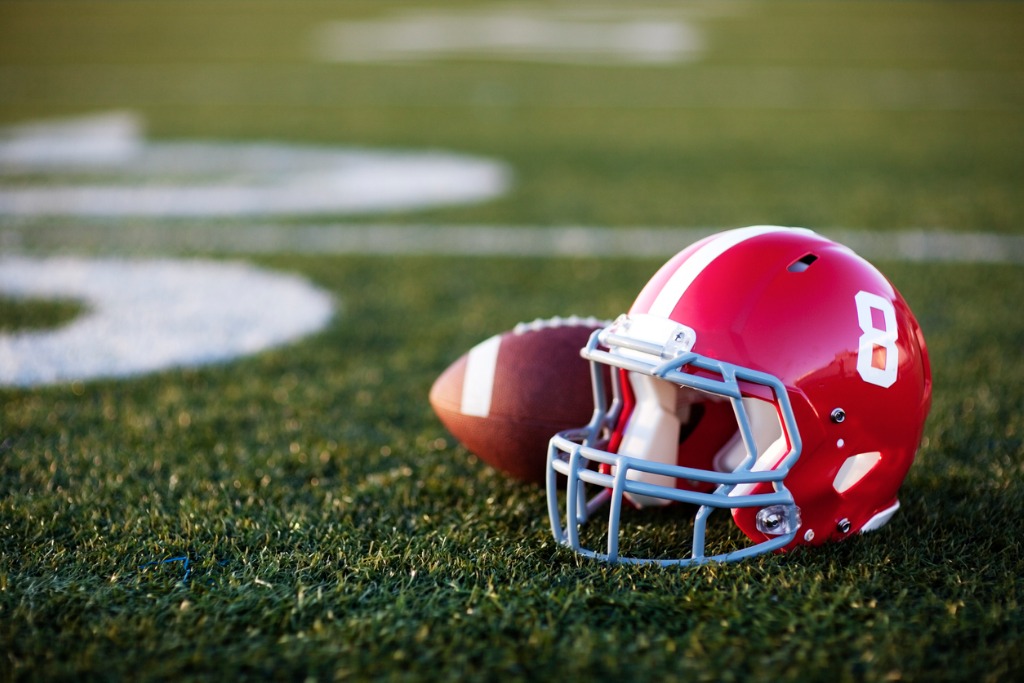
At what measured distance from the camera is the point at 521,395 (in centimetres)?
231

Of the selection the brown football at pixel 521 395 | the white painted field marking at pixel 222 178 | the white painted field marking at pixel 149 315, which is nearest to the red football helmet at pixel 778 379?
the brown football at pixel 521 395

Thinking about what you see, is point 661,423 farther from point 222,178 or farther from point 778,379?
point 222,178

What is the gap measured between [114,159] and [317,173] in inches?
64.4

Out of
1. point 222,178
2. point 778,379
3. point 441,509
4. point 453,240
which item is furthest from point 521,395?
point 222,178

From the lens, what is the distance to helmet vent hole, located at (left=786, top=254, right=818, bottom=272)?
1924mm

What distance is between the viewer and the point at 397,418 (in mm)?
2891

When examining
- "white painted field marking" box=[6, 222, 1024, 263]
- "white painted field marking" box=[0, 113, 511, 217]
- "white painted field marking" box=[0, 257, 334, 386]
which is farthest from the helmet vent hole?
"white painted field marking" box=[0, 113, 511, 217]

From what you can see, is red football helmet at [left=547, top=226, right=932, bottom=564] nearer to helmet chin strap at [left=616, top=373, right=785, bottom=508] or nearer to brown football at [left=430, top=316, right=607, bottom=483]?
helmet chin strap at [left=616, top=373, right=785, bottom=508]

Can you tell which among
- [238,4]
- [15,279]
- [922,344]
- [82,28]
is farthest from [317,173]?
[238,4]

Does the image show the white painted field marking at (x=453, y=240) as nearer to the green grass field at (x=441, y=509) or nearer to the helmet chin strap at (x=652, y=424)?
the green grass field at (x=441, y=509)

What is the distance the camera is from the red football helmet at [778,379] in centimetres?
184

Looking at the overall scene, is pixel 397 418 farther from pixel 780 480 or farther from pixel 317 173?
pixel 317 173

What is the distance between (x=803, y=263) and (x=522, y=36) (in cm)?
1895

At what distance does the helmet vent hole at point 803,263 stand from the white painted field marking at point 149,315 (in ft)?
6.82
